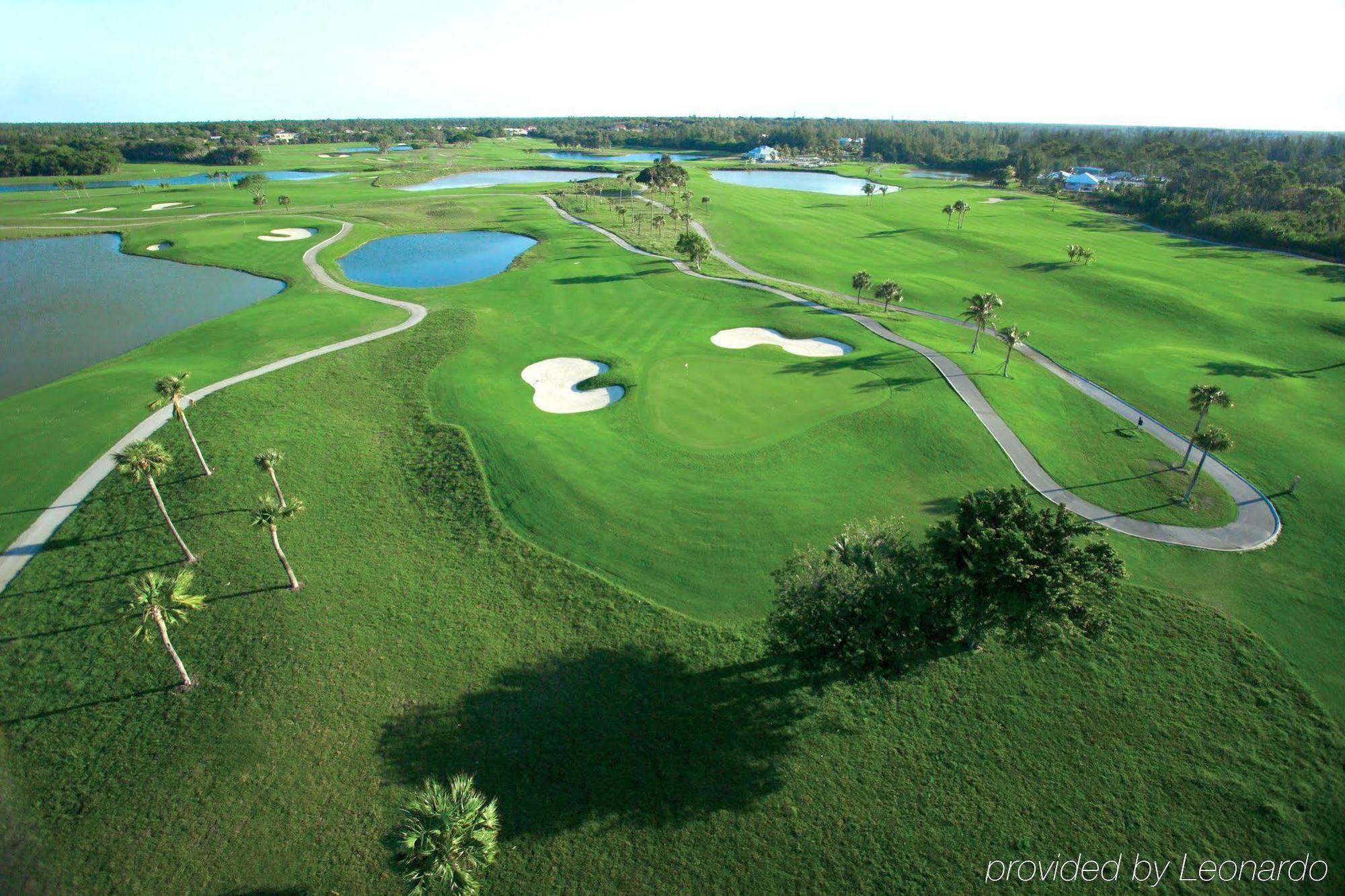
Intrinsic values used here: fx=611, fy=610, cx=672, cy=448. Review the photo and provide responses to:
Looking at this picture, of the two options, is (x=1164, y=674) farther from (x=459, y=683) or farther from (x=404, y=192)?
(x=404, y=192)

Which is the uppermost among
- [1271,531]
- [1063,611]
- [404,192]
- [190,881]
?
[404,192]

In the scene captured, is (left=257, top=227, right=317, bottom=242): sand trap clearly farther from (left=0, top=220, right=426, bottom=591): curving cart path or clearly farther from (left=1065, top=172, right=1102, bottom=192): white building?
(left=1065, top=172, right=1102, bottom=192): white building

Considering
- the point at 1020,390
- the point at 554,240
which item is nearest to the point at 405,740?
the point at 1020,390

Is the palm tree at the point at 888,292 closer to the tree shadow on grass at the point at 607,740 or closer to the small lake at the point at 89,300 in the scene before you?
the tree shadow on grass at the point at 607,740

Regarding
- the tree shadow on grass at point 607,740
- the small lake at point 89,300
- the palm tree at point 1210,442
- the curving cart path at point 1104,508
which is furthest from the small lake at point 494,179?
the palm tree at point 1210,442

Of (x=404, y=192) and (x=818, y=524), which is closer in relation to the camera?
(x=818, y=524)

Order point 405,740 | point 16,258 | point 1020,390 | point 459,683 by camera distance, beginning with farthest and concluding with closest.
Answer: point 16,258, point 1020,390, point 459,683, point 405,740
